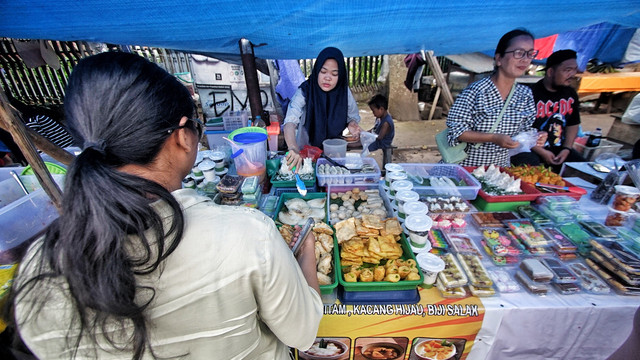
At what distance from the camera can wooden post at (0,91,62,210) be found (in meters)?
1.17

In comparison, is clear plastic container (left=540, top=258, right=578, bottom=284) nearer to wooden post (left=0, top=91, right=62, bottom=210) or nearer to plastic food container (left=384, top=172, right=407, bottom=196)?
plastic food container (left=384, top=172, right=407, bottom=196)

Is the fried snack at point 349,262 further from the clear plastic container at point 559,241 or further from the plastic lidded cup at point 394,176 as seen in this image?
the clear plastic container at point 559,241

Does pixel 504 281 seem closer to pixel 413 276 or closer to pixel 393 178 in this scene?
pixel 413 276

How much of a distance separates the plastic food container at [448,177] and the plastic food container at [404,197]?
33 cm

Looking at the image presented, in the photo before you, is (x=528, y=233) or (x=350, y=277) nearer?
(x=350, y=277)

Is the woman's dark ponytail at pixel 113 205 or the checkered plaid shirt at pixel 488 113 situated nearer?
the woman's dark ponytail at pixel 113 205

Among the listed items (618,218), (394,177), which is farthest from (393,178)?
(618,218)

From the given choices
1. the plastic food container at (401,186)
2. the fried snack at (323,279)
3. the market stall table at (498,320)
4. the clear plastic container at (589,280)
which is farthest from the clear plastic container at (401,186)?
the clear plastic container at (589,280)

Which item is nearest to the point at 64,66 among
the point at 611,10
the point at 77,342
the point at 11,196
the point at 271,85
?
the point at 271,85

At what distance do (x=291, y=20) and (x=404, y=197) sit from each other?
2411mm

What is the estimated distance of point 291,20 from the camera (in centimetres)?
288

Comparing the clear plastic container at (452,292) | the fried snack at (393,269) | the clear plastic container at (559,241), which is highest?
the fried snack at (393,269)

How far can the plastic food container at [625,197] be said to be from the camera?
6.84ft

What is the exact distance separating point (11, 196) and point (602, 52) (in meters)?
10.5
